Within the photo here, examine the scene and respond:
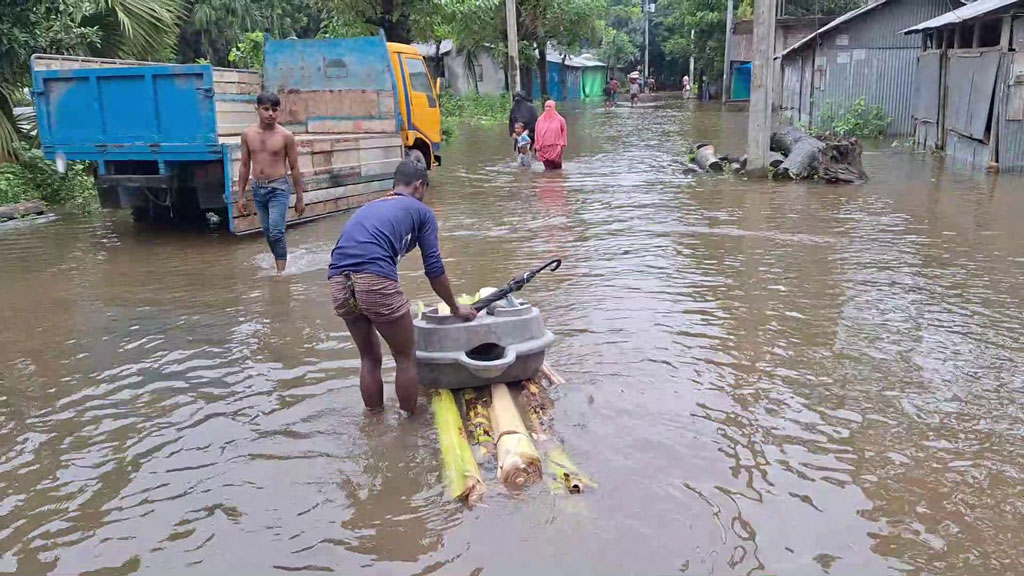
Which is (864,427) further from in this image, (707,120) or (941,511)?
(707,120)

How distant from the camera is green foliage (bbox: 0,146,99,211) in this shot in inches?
443

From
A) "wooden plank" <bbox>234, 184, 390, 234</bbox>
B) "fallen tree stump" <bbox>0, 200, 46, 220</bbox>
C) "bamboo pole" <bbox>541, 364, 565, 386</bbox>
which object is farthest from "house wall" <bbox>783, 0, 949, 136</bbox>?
"bamboo pole" <bbox>541, 364, 565, 386</bbox>

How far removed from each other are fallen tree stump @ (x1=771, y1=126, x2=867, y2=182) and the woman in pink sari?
11.9 feet

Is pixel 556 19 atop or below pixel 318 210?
atop

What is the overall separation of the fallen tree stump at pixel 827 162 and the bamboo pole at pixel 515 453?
10068mm

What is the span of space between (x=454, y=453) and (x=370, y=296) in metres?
0.87

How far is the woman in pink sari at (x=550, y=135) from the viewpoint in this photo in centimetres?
1461

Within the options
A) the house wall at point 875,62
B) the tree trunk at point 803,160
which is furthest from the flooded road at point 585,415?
the house wall at point 875,62

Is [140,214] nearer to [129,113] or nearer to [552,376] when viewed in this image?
[129,113]

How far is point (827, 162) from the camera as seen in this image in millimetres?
12945

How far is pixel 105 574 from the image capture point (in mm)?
3207

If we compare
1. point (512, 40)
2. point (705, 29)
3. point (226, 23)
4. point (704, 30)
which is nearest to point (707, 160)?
point (512, 40)

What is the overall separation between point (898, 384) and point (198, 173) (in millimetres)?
7120

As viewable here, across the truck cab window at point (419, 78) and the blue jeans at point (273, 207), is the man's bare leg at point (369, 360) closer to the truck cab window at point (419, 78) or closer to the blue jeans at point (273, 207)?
the blue jeans at point (273, 207)
